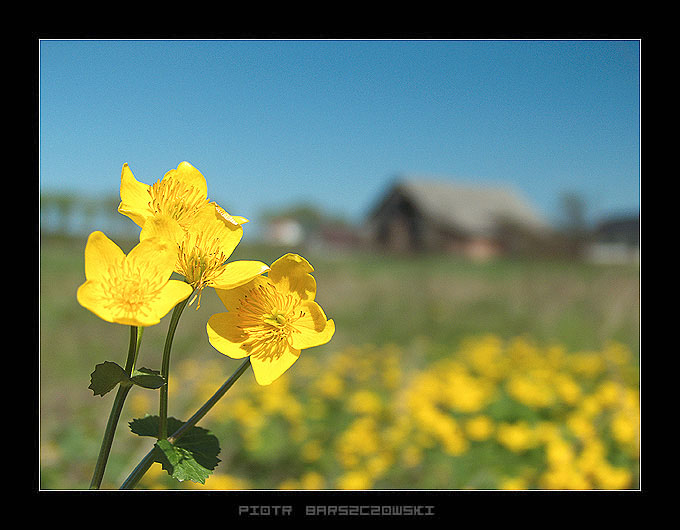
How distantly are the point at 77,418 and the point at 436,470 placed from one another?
1.14 metres

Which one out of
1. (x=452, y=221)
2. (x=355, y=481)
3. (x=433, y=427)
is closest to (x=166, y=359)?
(x=355, y=481)

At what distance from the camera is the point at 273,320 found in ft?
1.01

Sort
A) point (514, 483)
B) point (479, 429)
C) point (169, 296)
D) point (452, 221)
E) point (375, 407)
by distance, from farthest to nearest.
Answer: point (452, 221)
point (375, 407)
point (479, 429)
point (514, 483)
point (169, 296)

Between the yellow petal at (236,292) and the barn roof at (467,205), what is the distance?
256 inches

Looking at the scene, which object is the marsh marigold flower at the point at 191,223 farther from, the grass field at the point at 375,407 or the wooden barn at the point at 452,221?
the wooden barn at the point at 452,221

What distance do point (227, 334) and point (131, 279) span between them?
6 cm

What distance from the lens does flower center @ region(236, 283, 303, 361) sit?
31 centimetres

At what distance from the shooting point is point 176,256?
281mm

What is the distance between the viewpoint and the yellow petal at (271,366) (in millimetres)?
285

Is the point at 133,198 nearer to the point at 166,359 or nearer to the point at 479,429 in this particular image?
the point at 166,359

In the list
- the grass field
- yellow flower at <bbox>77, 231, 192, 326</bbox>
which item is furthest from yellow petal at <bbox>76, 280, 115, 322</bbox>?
the grass field
